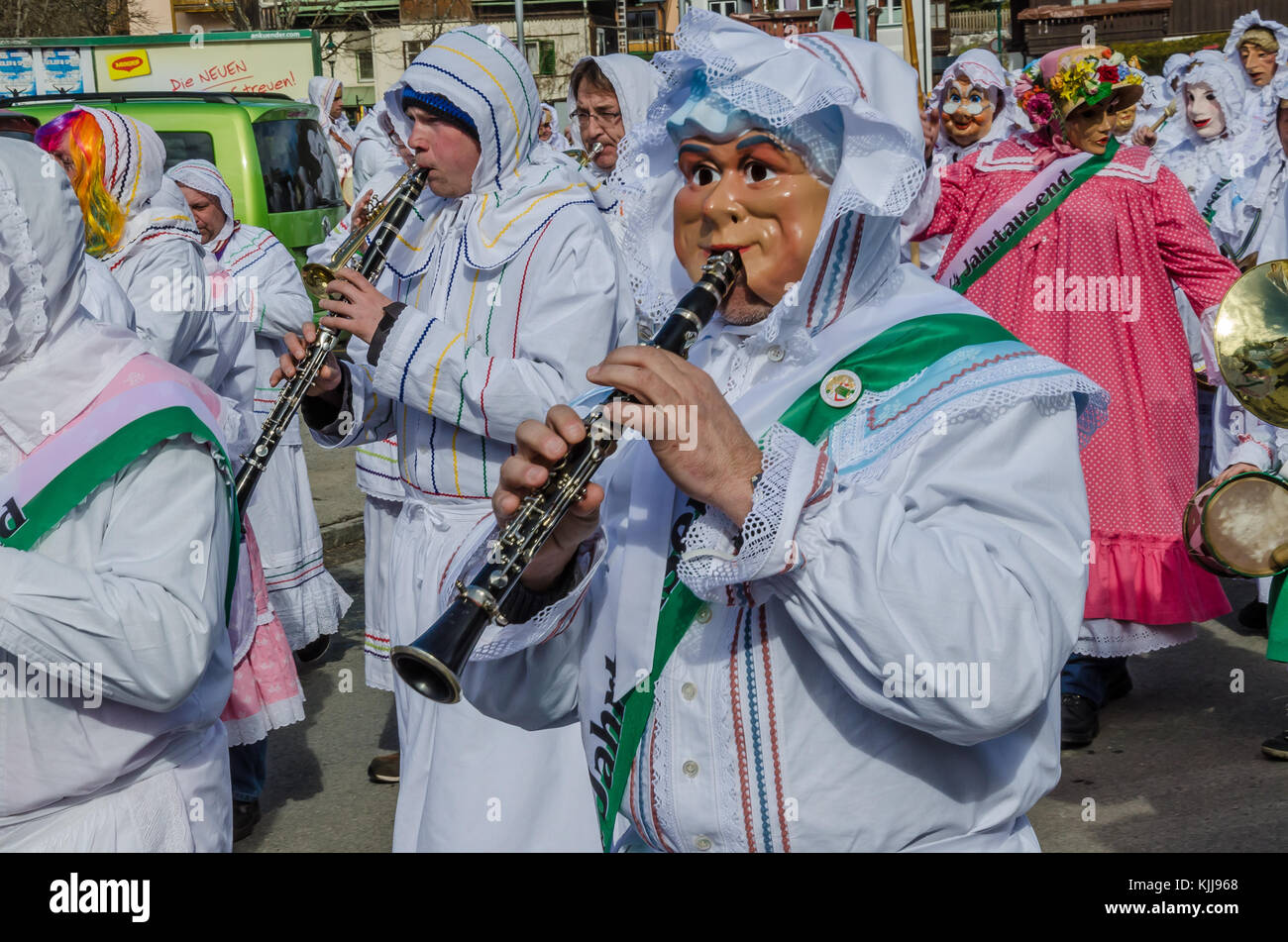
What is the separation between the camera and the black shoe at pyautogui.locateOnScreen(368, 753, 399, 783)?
4988 millimetres

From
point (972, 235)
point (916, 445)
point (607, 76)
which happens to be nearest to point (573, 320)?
point (916, 445)

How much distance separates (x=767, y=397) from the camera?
1938 millimetres

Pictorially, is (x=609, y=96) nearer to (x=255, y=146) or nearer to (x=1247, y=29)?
(x=1247, y=29)

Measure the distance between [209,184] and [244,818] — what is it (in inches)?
120

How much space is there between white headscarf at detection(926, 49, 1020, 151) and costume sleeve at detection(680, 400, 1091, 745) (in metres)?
6.94

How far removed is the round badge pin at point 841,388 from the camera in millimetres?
1883

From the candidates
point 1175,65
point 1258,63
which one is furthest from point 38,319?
point 1175,65

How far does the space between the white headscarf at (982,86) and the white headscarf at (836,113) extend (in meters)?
6.61

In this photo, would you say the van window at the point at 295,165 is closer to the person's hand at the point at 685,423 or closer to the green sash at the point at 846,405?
the green sash at the point at 846,405

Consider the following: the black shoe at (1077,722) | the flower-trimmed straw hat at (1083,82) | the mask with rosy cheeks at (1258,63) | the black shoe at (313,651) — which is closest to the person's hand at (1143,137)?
the mask with rosy cheeks at (1258,63)

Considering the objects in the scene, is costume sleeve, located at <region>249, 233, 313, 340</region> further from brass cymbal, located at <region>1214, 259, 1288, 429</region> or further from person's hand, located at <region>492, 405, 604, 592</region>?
person's hand, located at <region>492, 405, 604, 592</region>

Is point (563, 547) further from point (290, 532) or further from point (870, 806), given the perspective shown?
point (290, 532)

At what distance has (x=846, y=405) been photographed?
1878 millimetres
